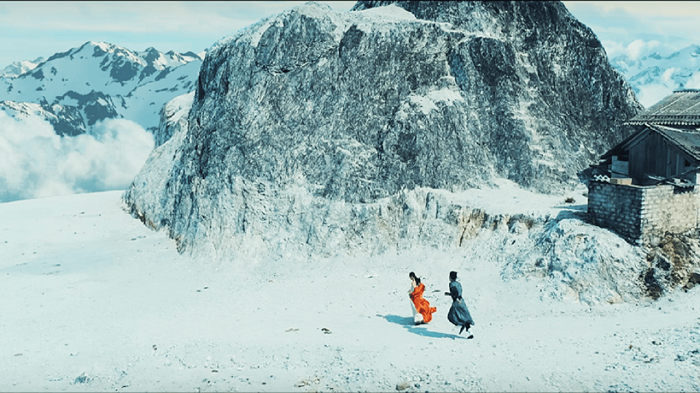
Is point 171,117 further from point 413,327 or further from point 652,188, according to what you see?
point 652,188

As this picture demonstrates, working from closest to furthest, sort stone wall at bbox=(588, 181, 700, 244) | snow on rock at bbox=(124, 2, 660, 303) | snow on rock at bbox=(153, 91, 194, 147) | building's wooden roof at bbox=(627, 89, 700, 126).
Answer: stone wall at bbox=(588, 181, 700, 244), building's wooden roof at bbox=(627, 89, 700, 126), snow on rock at bbox=(124, 2, 660, 303), snow on rock at bbox=(153, 91, 194, 147)

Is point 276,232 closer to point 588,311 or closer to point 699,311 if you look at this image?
point 588,311

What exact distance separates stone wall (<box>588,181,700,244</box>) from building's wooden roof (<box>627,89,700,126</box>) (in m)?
4.95

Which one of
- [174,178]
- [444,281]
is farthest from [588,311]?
[174,178]

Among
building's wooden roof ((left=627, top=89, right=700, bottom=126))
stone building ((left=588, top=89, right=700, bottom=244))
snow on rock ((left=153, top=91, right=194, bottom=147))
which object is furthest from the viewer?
snow on rock ((left=153, top=91, right=194, bottom=147))

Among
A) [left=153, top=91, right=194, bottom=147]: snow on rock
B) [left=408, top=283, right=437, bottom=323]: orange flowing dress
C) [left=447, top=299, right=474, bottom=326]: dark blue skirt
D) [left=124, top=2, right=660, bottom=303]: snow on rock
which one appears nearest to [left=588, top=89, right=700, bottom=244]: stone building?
[left=124, top=2, right=660, bottom=303]: snow on rock

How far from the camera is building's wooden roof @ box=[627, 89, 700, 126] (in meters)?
23.3

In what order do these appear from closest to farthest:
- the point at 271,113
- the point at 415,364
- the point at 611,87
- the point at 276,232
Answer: the point at 415,364 < the point at 276,232 < the point at 271,113 < the point at 611,87

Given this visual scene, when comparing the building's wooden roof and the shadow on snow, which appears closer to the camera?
the shadow on snow

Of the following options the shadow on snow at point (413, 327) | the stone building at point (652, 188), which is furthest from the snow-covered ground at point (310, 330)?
the stone building at point (652, 188)

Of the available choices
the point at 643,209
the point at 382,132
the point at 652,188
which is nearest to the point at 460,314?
the point at 643,209

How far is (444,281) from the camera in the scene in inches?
845

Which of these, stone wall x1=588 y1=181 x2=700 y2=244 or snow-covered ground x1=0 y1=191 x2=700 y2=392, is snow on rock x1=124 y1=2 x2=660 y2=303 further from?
stone wall x1=588 y1=181 x2=700 y2=244

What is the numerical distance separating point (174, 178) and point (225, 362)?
65.4 ft
